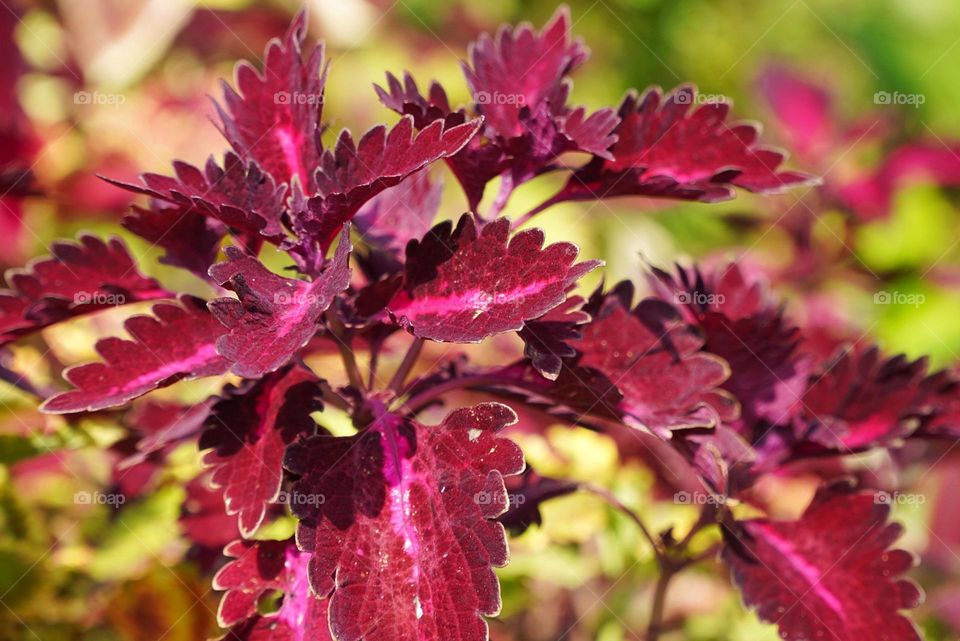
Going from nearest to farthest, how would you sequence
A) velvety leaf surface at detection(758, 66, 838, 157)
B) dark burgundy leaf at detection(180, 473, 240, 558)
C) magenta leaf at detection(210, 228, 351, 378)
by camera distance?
magenta leaf at detection(210, 228, 351, 378) < dark burgundy leaf at detection(180, 473, 240, 558) < velvety leaf surface at detection(758, 66, 838, 157)

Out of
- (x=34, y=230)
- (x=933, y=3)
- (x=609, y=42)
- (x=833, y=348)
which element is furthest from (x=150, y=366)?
(x=933, y=3)

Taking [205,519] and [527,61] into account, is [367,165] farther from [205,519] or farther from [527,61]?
[205,519]

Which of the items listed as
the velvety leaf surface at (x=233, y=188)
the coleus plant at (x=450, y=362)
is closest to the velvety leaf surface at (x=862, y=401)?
the coleus plant at (x=450, y=362)

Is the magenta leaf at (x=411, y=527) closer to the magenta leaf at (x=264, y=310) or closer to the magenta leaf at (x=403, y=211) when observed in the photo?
the magenta leaf at (x=264, y=310)

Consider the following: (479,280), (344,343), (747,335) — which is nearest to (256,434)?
(344,343)

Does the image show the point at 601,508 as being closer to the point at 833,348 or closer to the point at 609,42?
the point at 833,348

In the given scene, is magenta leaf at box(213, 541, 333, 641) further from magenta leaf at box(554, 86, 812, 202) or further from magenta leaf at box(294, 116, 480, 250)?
magenta leaf at box(554, 86, 812, 202)

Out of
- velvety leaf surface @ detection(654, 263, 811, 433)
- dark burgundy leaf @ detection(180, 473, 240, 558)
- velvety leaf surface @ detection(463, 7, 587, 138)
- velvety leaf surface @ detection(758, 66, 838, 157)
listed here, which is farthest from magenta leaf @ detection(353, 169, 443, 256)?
velvety leaf surface @ detection(758, 66, 838, 157)
